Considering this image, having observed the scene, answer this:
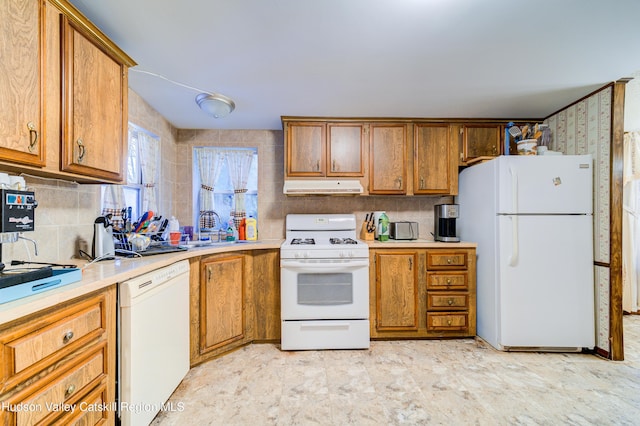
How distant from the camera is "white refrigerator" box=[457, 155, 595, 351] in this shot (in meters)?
2.28

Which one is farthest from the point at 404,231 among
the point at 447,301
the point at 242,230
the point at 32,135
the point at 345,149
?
the point at 32,135

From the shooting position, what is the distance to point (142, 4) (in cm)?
131

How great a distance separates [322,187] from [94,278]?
1.96m

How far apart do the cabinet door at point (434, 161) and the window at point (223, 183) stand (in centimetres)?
188

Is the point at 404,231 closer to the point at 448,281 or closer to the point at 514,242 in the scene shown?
the point at 448,281

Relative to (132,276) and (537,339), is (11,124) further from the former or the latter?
Answer: (537,339)

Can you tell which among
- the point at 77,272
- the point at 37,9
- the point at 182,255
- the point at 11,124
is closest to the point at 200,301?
the point at 182,255

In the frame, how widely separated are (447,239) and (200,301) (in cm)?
237

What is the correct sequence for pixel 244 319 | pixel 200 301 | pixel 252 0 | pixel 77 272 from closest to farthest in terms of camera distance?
pixel 77 272, pixel 252 0, pixel 200 301, pixel 244 319

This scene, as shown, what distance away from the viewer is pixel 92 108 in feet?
4.61

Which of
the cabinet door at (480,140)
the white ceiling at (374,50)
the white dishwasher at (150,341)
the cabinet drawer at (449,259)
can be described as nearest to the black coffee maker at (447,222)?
the cabinet drawer at (449,259)

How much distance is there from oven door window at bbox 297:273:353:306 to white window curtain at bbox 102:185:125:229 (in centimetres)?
147

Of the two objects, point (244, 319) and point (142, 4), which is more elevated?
point (142, 4)

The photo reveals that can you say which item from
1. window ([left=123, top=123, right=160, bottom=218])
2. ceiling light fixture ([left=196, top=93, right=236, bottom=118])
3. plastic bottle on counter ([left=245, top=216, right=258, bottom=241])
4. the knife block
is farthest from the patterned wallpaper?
window ([left=123, top=123, right=160, bottom=218])
